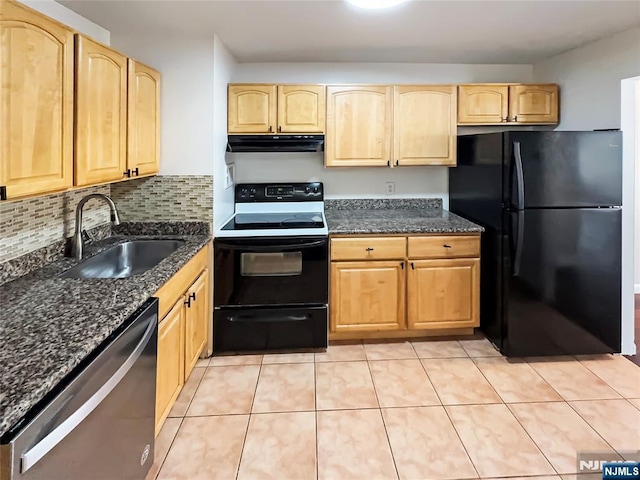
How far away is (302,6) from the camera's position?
240cm

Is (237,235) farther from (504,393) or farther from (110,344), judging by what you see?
(504,393)

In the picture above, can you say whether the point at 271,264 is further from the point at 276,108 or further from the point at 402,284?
the point at 276,108

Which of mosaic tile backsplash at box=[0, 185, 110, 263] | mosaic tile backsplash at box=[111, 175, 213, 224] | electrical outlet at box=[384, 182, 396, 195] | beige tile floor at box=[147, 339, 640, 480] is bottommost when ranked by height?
beige tile floor at box=[147, 339, 640, 480]

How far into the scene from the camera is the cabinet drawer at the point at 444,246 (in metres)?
3.18

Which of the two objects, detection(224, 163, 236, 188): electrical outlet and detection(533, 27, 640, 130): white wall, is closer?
detection(533, 27, 640, 130): white wall

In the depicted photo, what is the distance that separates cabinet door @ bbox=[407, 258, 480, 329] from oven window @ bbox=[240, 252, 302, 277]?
0.82 metres

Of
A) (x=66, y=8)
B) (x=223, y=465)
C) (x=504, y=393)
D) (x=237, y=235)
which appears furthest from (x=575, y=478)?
(x=66, y=8)

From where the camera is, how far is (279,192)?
3750mm

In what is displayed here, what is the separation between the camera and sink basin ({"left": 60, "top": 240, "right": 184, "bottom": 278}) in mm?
2475

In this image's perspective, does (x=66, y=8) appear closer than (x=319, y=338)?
Yes

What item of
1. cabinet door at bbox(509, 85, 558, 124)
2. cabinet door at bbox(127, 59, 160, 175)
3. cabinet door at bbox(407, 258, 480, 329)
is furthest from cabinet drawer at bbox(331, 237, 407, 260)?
cabinet door at bbox(509, 85, 558, 124)

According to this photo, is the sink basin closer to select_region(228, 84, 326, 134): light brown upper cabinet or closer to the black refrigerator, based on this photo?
select_region(228, 84, 326, 134): light brown upper cabinet

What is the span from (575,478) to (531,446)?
232mm

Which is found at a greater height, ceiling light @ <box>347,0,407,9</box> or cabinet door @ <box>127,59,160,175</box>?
ceiling light @ <box>347,0,407,9</box>
